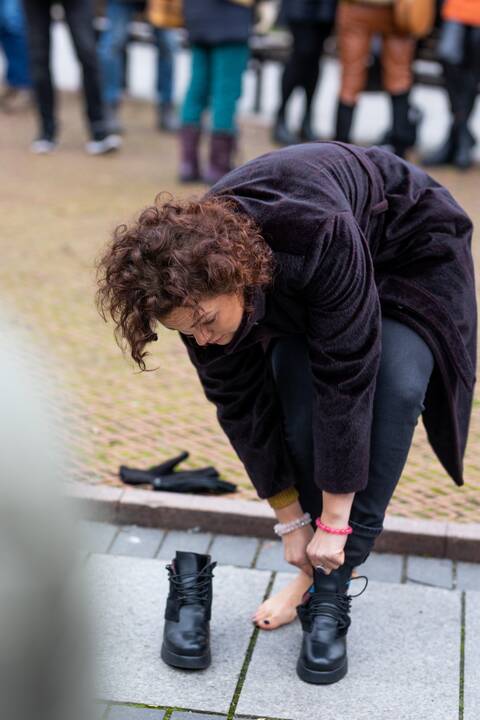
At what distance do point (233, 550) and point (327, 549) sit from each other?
29.4 inches

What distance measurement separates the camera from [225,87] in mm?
7387

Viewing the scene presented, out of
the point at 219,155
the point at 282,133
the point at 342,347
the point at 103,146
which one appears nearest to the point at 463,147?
the point at 282,133

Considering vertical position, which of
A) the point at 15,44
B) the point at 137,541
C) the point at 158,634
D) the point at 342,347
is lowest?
the point at 15,44

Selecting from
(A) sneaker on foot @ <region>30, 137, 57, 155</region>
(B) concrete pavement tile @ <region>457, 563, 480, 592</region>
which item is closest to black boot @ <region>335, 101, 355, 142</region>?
(A) sneaker on foot @ <region>30, 137, 57, 155</region>

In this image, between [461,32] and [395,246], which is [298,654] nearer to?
[395,246]

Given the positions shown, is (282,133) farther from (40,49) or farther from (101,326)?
(101,326)

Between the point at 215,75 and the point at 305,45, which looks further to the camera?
the point at 305,45

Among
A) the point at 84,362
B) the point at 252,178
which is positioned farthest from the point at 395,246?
the point at 84,362

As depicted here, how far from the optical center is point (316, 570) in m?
3.18

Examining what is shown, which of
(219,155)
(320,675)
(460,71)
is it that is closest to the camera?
(320,675)

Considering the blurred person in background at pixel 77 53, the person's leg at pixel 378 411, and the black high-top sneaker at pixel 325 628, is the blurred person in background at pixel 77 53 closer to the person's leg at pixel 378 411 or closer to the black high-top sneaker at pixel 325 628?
the person's leg at pixel 378 411

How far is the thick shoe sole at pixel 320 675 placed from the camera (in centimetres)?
311

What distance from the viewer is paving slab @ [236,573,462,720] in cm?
302

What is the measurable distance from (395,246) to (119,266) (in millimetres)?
776
